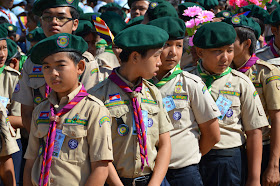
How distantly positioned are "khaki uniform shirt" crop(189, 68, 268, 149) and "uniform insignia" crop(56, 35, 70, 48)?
63.9 inches

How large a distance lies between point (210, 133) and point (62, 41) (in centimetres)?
152

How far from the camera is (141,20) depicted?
5.64 m

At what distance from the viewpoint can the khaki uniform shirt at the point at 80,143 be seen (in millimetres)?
3180

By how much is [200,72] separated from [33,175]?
1.98 metres

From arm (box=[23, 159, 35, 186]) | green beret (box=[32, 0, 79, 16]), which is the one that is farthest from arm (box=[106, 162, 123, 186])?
green beret (box=[32, 0, 79, 16])

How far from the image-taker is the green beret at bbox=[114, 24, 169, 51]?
11.4 feet

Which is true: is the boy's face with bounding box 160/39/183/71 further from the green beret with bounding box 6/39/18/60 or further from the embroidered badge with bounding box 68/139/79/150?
the green beret with bounding box 6/39/18/60

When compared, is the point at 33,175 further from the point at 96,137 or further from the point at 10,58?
the point at 10,58

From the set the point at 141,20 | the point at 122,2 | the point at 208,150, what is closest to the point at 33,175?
the point at 208,150

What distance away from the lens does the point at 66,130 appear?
127 inches

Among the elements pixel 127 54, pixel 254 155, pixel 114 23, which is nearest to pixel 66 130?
pixel 127 54

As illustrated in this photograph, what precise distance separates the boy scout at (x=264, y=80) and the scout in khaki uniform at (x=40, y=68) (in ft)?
5.10

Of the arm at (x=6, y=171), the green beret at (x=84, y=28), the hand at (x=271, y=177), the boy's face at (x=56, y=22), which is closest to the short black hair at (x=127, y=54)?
the boy's face at (x=56, y=22)

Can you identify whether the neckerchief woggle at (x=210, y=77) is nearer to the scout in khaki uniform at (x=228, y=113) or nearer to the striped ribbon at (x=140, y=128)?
the scout in khaki uniform at (x=228, y=113)
